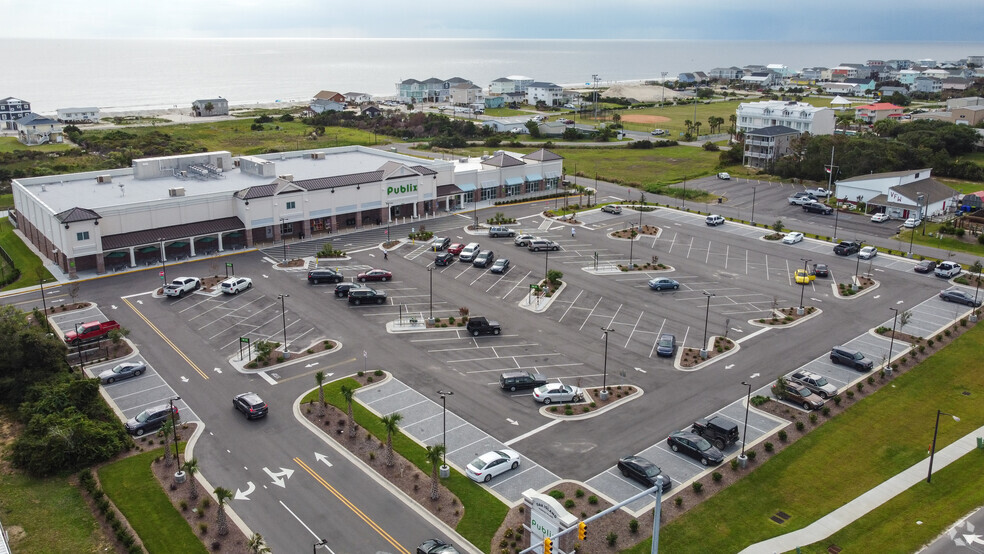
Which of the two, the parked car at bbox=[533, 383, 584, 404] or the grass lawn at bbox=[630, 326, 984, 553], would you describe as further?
the parked car at bbox=[533, 383, 584, 404]

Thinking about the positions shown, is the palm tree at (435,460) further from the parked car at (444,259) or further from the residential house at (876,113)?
the residential house at (876,113)

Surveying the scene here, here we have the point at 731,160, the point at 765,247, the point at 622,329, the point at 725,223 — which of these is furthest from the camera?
the point at 731,160

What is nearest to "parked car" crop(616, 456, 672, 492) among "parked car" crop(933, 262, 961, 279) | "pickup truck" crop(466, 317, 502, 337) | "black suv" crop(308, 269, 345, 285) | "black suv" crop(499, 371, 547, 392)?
"black suv" crop(499, 371, 547, 392)

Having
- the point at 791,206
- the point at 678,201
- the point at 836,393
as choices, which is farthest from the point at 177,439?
Result: the point at 791,206

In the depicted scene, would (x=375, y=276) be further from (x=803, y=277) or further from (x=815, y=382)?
(x=803, y=277)

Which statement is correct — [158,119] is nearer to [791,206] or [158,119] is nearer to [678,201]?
[678,201]

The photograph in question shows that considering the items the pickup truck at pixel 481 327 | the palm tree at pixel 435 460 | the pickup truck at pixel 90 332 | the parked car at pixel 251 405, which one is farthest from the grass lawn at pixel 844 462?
the pickup truck at pixel 90 332

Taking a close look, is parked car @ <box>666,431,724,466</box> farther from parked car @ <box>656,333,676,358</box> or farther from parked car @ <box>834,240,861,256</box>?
parked car @ <box>834,240,861,256</box>
